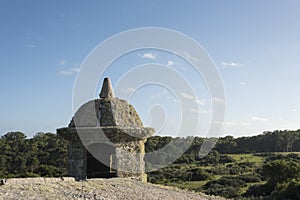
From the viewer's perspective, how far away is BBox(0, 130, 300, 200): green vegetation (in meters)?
24.0

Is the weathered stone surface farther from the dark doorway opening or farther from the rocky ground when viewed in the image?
the rocky ground

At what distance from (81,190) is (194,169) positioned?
34117mm


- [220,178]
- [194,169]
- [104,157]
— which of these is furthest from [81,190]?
[194,169]

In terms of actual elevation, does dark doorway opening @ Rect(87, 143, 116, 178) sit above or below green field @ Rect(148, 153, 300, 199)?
above

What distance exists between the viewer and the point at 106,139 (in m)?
10.0

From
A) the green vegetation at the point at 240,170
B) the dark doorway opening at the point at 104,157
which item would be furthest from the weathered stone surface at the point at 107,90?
the green vegetation at the point at 240,170

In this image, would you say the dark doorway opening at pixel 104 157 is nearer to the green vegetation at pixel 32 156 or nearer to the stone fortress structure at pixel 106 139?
the stone fortress structure at pixel 106 139

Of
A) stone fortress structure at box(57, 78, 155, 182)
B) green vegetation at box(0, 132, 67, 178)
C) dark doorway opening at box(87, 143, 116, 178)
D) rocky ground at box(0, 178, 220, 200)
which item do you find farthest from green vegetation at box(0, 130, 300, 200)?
rocky ground at box(0, 178, 220, 200)

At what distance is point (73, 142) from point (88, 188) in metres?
3.36

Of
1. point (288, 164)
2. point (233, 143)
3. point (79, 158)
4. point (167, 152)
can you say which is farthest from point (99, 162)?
point (233, 143)

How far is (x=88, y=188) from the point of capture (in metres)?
7.23

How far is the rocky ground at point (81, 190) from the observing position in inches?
230

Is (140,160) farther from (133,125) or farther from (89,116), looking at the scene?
(89,116)

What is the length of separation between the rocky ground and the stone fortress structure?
3.46 ft
